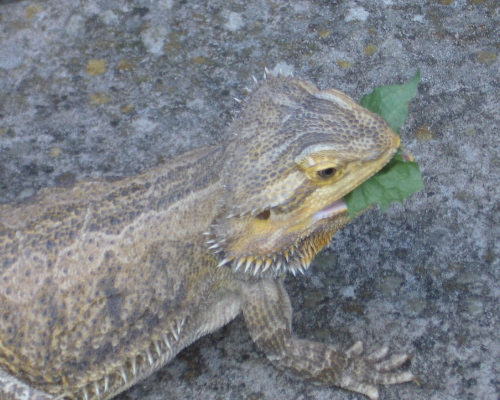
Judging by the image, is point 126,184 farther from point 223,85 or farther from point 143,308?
point 223,85

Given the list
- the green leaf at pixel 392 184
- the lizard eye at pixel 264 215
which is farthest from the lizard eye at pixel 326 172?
the lizard eye at pixel 264 215

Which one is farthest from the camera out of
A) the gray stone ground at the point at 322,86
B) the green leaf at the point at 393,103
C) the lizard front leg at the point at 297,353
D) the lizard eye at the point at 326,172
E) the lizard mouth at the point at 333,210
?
the gray stone ground at the point at 322,86

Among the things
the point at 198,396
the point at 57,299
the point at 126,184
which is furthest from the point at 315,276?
the point at 57,299

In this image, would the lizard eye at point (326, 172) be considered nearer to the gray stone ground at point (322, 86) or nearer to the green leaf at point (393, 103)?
the green leaf at point (393, 103)

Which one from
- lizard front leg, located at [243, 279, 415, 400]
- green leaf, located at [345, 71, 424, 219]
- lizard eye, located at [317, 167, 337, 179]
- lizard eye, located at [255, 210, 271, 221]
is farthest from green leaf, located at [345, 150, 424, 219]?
lizard front leg, located at [243, 279, 415, 400]

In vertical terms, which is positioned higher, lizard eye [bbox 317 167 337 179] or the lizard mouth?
lizard eye [bbox 317 167 337 179]

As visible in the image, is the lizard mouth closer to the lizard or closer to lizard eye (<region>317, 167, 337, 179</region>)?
the lizard

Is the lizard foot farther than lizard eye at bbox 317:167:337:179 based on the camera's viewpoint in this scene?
Yes
